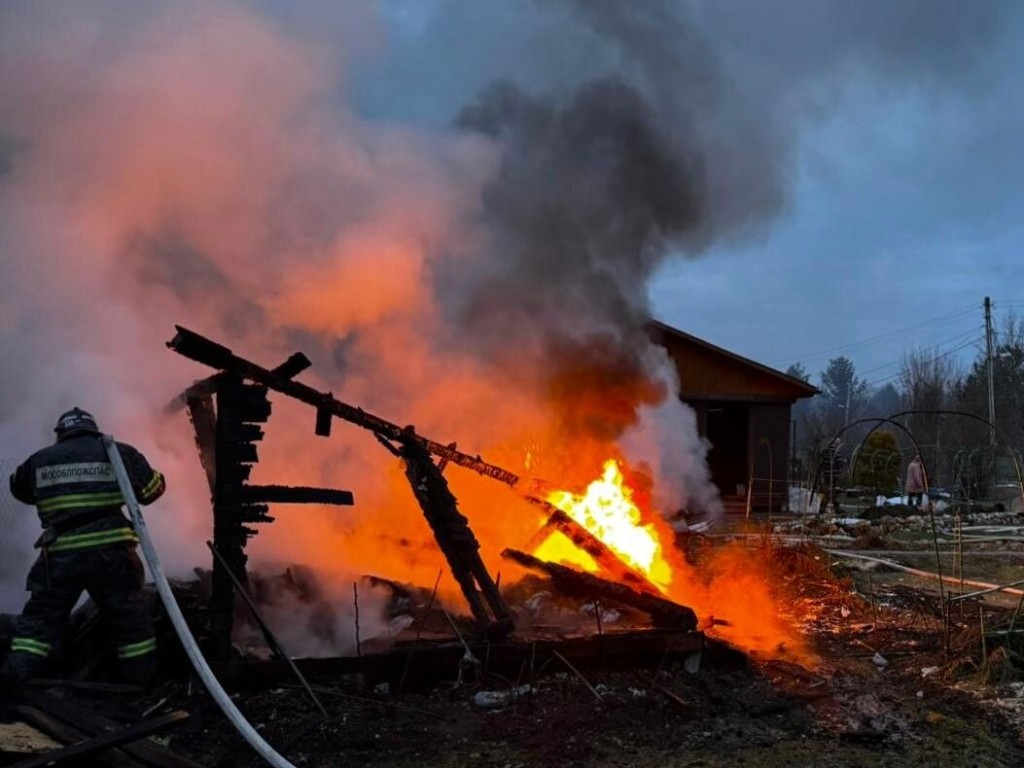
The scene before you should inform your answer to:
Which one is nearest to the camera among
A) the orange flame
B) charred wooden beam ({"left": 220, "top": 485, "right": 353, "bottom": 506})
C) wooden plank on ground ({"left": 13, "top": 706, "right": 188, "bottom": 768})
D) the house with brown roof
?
wooden plank on ground ({"left": 13, "top": 706, "right": 188, "bottom": 768})

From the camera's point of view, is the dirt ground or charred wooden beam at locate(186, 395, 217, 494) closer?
the dirt ground

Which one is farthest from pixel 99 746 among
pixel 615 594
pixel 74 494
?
pixel 615 594

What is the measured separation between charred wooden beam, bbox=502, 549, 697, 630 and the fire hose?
270 centimetres

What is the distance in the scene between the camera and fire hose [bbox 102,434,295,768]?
426cm

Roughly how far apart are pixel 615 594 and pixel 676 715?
113 centimetres

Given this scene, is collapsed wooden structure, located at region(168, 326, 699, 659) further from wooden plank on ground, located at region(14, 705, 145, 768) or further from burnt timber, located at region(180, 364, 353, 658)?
wooden plank on ground, located at region(14, 705, 145, 768)

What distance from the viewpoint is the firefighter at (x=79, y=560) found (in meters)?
5.36

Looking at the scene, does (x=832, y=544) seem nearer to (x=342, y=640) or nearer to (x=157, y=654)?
(x=342, y=640)

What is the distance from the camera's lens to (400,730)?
17.0 ft

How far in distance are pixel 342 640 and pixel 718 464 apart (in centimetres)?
2099

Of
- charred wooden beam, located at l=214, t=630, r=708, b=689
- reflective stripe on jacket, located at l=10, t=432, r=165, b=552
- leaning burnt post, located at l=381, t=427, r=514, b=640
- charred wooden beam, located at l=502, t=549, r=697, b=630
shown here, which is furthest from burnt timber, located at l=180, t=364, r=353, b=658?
charred wooden beam, located at l=502, t=549, r=697, b=630

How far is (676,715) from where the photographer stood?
5.68 meters

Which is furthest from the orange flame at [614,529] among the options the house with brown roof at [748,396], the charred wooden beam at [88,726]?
the house with brown roof at [748,396]

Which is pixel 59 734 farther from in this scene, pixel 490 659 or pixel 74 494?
pixel 490 659
